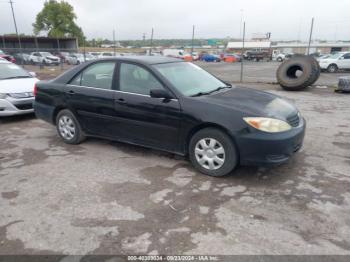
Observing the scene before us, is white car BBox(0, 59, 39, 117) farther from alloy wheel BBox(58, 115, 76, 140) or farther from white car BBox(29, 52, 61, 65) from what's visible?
white car BBox(29, 52, 61, 65)

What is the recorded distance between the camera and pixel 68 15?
57375mm

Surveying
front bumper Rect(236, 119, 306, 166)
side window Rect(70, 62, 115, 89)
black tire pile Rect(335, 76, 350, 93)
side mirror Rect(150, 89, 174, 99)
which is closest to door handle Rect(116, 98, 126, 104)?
side window Rect(70, 62, 115, 89)

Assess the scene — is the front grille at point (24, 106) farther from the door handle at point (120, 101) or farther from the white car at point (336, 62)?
the white car at point (336, 62)

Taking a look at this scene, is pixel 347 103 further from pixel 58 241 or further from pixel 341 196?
pixel 58 241

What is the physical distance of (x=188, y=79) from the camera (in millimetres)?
4434

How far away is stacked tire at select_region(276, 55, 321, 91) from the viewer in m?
11.4

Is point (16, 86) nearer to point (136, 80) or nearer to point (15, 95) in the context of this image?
point (15, 95)

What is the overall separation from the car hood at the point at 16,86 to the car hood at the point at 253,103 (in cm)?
495

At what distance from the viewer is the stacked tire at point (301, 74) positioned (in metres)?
11.4

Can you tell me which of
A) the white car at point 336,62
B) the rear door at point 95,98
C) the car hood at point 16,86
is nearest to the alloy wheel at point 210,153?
the rear door at point 95,98

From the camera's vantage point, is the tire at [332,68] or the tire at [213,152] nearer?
the tire at [213,152]

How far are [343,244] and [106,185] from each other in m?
2.62

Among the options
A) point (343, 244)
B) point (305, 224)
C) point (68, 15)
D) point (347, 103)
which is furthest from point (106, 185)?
point (68, 15)

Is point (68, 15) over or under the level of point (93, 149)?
over
